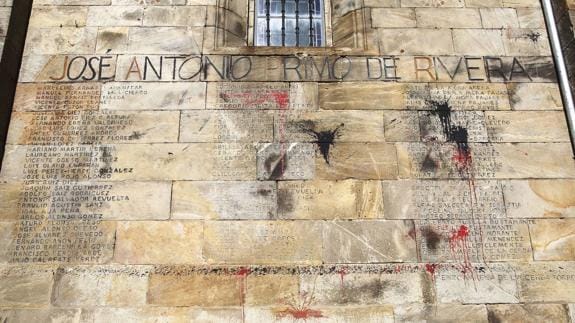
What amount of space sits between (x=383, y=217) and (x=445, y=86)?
2.23 m

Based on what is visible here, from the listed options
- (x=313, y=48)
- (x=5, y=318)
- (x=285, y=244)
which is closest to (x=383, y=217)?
(x=285, y=244)

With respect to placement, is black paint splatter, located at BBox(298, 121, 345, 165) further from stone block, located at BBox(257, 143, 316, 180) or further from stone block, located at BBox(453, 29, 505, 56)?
stone block, located at BBox(453, 29, 505, 56)

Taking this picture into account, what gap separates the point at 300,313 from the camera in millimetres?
6195

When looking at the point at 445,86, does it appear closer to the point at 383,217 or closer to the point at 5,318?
the point at 383,217

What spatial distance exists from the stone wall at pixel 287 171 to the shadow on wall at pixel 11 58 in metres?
0.13

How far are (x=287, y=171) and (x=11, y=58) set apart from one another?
14.0 ft

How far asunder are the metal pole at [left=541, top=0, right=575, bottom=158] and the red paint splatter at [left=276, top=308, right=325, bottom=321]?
4284 mm

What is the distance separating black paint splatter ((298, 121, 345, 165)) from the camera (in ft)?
22.7

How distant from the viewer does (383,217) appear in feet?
21.7

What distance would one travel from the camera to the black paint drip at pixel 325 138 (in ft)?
22.7

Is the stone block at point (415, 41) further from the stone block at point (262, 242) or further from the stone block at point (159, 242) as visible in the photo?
the stone block at point (159, 242)

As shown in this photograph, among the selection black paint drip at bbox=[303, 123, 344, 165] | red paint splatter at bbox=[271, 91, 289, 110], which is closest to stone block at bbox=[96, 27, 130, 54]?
red paint splatter at bbox=[271, 91, 289, 110]

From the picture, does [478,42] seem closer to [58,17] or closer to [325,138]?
[325,138]

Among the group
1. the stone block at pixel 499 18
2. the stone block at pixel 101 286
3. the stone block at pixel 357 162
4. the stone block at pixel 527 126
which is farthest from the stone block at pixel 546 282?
the stone block at pixel 101 286
